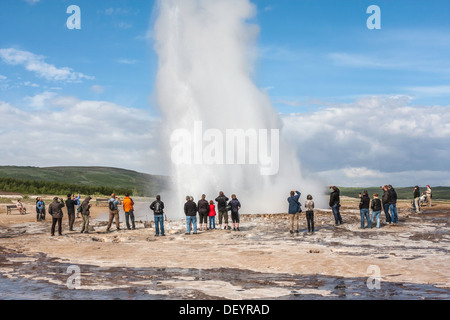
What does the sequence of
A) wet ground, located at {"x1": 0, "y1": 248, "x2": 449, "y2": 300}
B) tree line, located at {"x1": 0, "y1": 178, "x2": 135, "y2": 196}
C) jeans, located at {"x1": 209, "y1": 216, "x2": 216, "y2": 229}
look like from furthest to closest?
1. tree line, located at {"x1": 0, "y1": 178, "x2": 135, "y2": 196}
2. jeans, located at {"x1": 209, "y1": 216, "x2": 216, "y2": 229}
3. wet ground, located at {"x1": 0, "y1": 248, "x2": 449, "y2": 300}

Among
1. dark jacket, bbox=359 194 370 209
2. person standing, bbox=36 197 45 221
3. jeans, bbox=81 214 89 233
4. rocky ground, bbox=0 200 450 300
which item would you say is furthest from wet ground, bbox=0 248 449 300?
person standing, bbox=36 197 45 221

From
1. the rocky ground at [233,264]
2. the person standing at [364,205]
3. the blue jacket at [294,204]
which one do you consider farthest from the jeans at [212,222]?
the person standing at [364,205]

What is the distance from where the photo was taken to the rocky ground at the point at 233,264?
10266 millimetres

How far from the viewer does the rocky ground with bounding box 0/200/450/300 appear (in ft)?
33.7

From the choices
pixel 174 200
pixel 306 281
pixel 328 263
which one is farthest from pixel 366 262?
pixel 174 200

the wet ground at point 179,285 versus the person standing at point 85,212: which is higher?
the person standing at point 85,212

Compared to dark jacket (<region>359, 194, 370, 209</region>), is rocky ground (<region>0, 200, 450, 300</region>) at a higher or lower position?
lower

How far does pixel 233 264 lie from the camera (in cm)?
1425

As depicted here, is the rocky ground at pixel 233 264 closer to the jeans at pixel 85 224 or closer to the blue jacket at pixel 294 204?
the jeans at pixel 85 224

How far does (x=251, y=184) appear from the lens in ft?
129

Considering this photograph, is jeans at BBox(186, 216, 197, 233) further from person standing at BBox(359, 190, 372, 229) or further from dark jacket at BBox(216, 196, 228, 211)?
person standing at BBox(359, 190, 372, 229)
